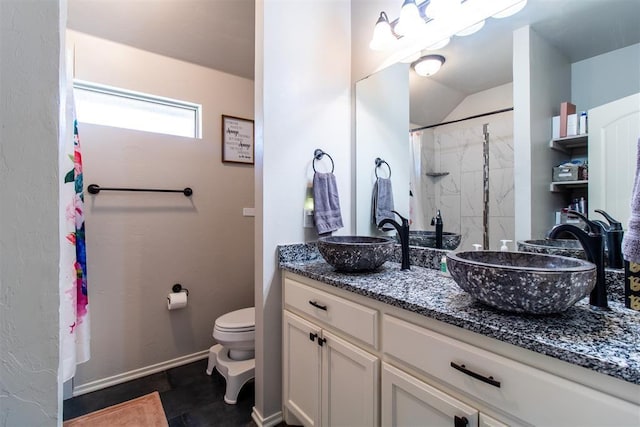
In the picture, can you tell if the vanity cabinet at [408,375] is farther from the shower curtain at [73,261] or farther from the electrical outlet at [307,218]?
the shower curtain at [73,261]

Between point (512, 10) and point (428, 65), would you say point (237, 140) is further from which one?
point (512, 10)

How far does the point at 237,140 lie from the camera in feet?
7.88

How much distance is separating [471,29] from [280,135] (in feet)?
3.38

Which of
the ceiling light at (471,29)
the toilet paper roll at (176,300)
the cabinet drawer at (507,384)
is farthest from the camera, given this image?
the toilet paper roll at (176,300)

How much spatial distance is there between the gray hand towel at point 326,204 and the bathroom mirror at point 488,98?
0.39 m

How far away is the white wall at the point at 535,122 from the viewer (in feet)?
3.65

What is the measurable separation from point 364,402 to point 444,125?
1.26 metres

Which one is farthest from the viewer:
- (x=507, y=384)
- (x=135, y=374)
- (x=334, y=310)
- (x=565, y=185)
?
(x=135, y=374)

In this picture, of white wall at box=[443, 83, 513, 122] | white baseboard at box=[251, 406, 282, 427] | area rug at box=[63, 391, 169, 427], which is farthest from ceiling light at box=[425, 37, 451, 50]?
area rug at box=[63, 391, 169, 427]

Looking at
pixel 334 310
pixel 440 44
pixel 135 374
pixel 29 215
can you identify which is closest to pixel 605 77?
pixel 440 44

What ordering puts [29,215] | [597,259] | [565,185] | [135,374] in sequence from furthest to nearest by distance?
[135,374] → [565,185] → [597,259] → [29,215]

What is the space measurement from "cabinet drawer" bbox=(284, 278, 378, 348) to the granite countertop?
7 centimetres

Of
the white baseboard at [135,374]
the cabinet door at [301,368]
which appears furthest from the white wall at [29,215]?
the white baseboard at [135,374]

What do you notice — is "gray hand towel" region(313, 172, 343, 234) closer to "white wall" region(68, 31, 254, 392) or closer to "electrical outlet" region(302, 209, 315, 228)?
"electrical outlet" region(302, 209, 315, 228)
